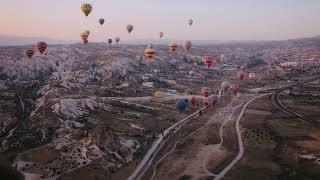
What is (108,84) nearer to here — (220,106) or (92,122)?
(220,106)

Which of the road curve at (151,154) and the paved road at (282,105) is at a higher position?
the road curve at (151,154)

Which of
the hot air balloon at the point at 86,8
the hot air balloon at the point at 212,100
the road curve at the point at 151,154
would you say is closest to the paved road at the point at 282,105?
the hot air balloon at the point at 212,100

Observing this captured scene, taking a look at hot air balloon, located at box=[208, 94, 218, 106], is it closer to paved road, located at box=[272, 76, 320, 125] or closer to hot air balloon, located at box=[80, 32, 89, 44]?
paved road, located at box=[272, 76, 320, 125]

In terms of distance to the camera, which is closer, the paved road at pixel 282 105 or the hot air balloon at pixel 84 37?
the paved road at pixel 282 105

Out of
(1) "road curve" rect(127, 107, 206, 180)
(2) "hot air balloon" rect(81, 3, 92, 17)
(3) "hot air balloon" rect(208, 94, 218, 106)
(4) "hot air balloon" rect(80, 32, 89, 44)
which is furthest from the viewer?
(4) "hot air balloon" rect(80, 32, 89, 44)

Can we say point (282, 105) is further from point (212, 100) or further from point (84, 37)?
point (84, 37)

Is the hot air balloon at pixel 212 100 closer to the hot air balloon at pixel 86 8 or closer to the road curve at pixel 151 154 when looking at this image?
the road curve at pixel 151 154

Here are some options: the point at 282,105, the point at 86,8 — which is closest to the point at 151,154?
the point at 86,8

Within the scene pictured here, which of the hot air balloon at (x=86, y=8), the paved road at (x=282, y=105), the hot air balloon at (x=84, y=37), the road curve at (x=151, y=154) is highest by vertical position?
the hot air balloon at (x=86, y=8)

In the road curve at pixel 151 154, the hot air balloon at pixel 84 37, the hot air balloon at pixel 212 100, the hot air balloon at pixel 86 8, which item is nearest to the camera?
the road curve at pixel 151 154

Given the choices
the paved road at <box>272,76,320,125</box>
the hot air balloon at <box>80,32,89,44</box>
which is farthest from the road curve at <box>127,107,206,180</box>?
the hot air balloon at <box>80,32,89,44</box>

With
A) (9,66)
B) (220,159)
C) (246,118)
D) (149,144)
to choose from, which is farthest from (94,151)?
(9,66)
